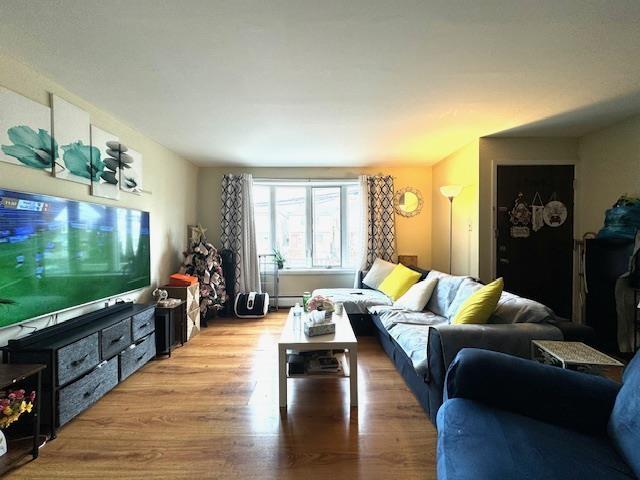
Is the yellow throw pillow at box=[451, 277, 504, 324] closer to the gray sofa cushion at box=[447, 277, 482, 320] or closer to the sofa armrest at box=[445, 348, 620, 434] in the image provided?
the gray sofa cushion at box=[447, 277, 482, 320]

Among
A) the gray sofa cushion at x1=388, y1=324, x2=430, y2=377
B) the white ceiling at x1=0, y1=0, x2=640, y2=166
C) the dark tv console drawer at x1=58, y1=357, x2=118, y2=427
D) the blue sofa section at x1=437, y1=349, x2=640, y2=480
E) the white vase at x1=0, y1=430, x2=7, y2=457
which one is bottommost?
the white vase at x1=0, y1=430, x2=7, y2=457

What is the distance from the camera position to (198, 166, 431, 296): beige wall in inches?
172

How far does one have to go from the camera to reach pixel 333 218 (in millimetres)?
4547

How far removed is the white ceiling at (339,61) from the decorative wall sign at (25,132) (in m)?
0.27

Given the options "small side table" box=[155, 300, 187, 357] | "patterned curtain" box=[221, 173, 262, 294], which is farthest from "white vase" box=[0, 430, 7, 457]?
"patterned curtain" box=[221, 173, 262, 294]

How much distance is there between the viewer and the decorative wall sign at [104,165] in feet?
7.59

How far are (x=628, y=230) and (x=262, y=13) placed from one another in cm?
339

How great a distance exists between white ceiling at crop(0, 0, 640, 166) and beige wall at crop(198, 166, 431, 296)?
5.01 feet

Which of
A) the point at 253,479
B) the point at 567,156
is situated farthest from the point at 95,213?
the point at 567,156

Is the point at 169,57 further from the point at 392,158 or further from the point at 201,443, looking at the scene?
the point at 392,158

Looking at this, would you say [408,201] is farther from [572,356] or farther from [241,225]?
[572,356]

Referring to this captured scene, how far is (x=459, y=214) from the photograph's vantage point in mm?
3537

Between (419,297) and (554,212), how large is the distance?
6.18 ft

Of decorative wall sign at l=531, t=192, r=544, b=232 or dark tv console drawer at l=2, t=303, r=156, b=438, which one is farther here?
decorative wall sign at l=531, t=192, r=544, b=232
